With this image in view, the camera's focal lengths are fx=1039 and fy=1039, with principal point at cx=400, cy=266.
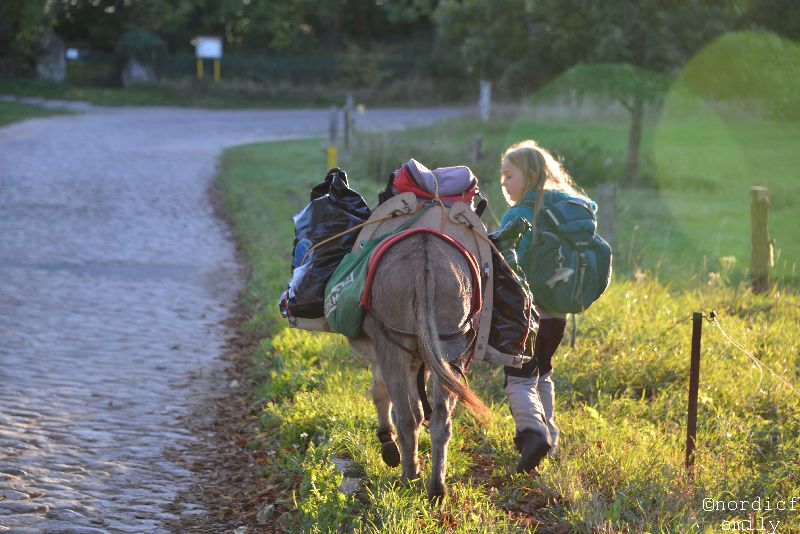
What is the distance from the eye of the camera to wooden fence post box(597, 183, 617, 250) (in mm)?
11625

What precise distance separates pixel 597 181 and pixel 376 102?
2895 cm

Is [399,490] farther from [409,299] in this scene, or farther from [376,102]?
[376,102]

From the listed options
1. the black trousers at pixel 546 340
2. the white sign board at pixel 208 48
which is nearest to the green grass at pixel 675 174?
the black trousers at pixel 546 340

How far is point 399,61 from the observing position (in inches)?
2108

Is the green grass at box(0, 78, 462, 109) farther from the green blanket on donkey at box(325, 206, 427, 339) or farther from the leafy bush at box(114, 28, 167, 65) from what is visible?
the green blanket on donkey at box(325, 206, 427, 339)

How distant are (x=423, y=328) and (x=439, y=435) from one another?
542 millimetres

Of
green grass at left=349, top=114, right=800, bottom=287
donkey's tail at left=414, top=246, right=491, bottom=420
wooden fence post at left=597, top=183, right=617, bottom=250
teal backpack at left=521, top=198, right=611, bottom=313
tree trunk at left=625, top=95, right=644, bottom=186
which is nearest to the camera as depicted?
donkey's tail at left=414, top=246, right=491, bottom=420

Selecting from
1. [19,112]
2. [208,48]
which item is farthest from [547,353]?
[208,48]

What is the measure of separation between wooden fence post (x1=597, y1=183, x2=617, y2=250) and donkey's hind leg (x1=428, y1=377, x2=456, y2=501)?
7066 millimetres

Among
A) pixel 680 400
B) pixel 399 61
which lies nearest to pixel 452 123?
pixel 399 61

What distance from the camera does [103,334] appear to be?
30.7 feet

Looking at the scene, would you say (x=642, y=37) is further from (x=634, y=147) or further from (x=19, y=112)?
(x=19, y=112)

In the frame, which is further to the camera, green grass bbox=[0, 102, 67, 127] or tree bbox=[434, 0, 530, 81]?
green grass bbox=[0, 102, 67, 127]

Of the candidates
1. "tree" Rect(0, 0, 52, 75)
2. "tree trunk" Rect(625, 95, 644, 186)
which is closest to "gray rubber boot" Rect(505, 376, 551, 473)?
"tree trunk" Rect(625, 95, 644, 186)
